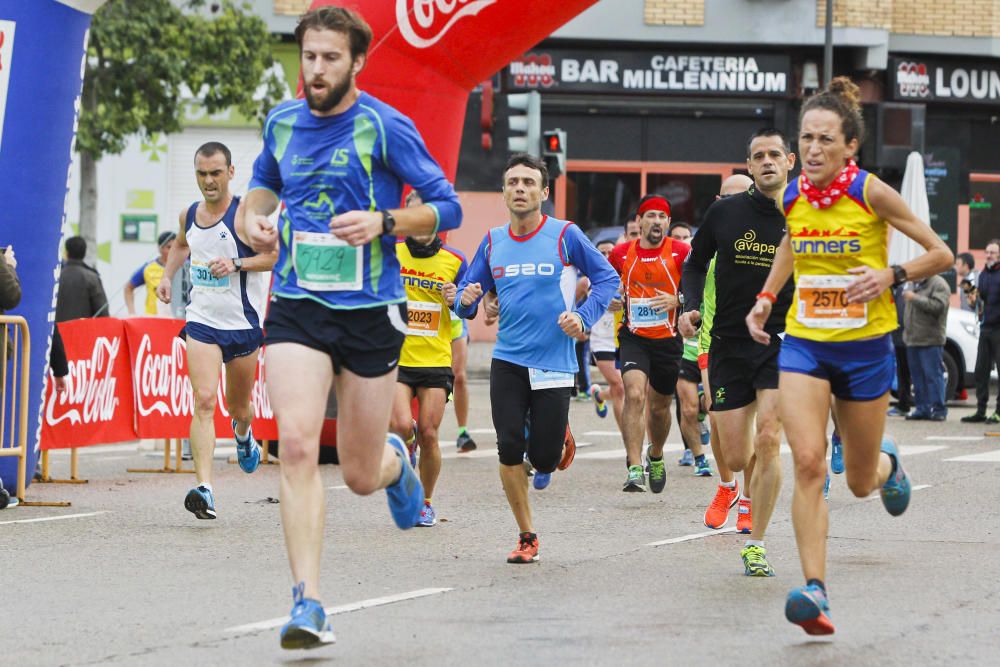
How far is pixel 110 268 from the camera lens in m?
31.0

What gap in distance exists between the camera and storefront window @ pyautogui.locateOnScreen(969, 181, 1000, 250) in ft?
106

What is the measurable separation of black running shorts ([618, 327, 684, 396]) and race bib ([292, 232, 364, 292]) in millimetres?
6493

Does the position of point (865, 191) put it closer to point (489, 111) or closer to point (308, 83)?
point (308, 83)

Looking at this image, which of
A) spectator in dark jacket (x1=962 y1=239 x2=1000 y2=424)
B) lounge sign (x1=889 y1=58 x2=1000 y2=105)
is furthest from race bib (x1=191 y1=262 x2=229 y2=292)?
lounge sign (x1=889 y1=58 x2=1000 y2=105)

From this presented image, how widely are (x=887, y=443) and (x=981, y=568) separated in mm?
1446

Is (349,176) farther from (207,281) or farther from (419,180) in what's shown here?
(207,281)

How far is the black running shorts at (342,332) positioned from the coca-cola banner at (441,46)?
24.0 ft

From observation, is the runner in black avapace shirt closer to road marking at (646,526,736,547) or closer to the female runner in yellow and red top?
road marking at (646,526,736,547)

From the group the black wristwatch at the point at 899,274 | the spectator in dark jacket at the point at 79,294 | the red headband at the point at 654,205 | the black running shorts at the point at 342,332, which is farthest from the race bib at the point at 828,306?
the spectator in dark jacket at the point at 79,294

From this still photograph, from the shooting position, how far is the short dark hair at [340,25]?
20.3 feet

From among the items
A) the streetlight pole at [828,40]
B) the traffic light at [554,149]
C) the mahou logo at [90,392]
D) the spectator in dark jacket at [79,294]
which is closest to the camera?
the mahou logo at [90,392]

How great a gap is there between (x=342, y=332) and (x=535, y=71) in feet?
82.9

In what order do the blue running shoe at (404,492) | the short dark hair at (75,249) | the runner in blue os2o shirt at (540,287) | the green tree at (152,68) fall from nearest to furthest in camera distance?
the blue running shoe at (404,492) → the runner in blue os2o shirt at (540,287) → the short dark hair at (75,249) → the green tree at (152,68)

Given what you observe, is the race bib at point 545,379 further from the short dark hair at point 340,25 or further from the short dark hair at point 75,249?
the short dark hair at point 75,249
